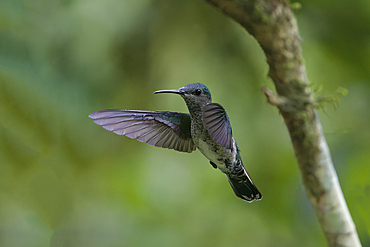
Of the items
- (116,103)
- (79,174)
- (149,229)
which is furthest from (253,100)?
(79,174)

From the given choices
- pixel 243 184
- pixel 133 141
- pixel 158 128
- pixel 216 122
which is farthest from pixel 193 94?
pixel 133 141

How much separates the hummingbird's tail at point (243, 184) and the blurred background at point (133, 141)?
1.05 meters

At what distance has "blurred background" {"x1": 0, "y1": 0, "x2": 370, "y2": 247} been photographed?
2.02 metres

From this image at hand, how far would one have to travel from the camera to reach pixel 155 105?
2.26m

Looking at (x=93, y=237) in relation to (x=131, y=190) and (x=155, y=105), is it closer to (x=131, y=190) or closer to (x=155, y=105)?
(x=131, y=190)

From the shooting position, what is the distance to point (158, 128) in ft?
3.42

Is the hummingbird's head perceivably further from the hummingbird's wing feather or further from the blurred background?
the blurred background

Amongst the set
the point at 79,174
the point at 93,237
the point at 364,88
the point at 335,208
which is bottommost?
the point at 335,208

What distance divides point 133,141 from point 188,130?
4.19 ft

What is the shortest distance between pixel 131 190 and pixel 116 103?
2.12 feet

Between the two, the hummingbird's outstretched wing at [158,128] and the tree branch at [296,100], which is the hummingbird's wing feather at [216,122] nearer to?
the tree branch at [296,100]

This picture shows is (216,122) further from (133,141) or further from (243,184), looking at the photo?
(133,141)

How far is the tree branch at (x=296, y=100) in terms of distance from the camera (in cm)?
73

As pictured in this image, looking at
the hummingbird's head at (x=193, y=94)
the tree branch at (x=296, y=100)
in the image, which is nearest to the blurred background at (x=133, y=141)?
the tree branch at (x=296, y=100)
